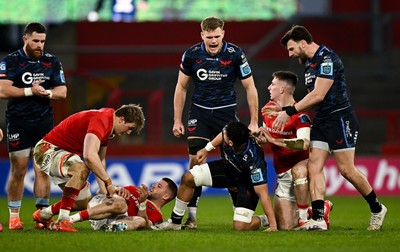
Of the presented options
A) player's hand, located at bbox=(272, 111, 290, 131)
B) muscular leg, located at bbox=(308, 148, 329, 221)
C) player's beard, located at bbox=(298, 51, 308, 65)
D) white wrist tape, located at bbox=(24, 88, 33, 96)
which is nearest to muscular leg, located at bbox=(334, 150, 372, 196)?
muscular leg, located at bbox=(308, 148, 329, 221)

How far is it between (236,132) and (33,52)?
2.45 metres

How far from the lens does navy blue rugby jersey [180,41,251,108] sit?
10.4 metres

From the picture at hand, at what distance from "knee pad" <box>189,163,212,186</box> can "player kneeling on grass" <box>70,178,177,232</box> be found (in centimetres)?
39

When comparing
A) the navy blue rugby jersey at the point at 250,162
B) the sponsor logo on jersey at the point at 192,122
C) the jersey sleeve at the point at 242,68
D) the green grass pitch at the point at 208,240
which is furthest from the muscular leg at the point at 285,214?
the jersey sleeve at the point at 242,68

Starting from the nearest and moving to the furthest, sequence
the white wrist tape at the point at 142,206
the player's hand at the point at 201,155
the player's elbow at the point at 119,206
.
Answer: the player's elbow at the point at 119,206 → the white wrist tape at the point at 142,206 → the player's hand at the point at 201,155

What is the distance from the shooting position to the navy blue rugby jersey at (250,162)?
9.62m

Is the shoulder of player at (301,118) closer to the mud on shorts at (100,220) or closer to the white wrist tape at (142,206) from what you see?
the white wrist tape at (142,206)

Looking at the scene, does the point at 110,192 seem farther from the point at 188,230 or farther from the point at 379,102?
the point at 379,102

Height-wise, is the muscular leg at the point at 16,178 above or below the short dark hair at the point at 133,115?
below

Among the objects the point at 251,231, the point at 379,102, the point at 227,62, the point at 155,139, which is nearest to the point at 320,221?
the point at 251,231

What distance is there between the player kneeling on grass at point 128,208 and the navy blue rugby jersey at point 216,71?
1047 mm

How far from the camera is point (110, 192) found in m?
9.05

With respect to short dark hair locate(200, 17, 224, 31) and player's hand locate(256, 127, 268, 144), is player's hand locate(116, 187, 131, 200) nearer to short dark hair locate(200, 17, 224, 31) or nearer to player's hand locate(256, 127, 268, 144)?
player's hand locate(256, 127, 268, 144)

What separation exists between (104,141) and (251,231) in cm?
174
